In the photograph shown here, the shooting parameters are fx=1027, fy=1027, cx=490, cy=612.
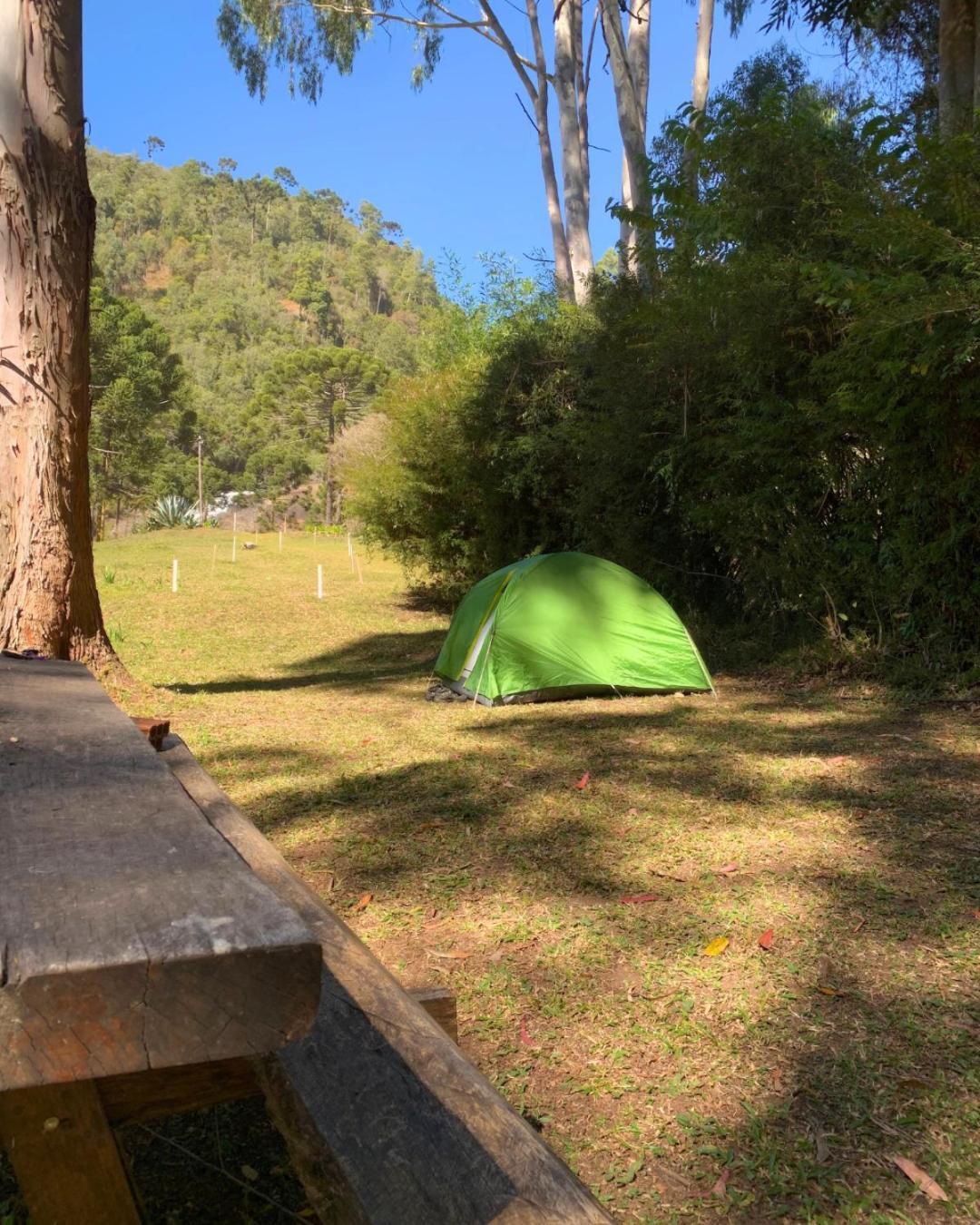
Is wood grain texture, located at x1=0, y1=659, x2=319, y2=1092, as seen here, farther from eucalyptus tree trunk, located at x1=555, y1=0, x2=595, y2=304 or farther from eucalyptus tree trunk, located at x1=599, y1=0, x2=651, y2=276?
eucalyptus tree trunk, located at x1=555, y1=0, x2=595, y2=304

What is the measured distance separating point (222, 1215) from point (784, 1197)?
1172 mm

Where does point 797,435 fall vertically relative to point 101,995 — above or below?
above

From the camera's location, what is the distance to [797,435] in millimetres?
8273

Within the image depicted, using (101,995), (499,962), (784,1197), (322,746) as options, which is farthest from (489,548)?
(101,995)

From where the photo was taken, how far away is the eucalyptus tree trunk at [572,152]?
18250mm

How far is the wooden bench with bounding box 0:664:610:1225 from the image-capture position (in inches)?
53.7

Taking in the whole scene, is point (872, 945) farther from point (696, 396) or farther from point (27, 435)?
point (696, 396)

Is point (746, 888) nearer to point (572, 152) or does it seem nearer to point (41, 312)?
point (41, 312)

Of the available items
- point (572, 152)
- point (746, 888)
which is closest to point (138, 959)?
point (746, 888)

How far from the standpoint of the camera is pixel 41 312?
641 cm

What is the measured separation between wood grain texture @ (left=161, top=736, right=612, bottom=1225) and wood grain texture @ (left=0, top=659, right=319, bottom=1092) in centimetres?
51

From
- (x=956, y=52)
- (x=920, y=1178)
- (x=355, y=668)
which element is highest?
(x=956, y=52)

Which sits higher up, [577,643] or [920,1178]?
[577,643]

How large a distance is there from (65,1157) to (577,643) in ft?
22.2
